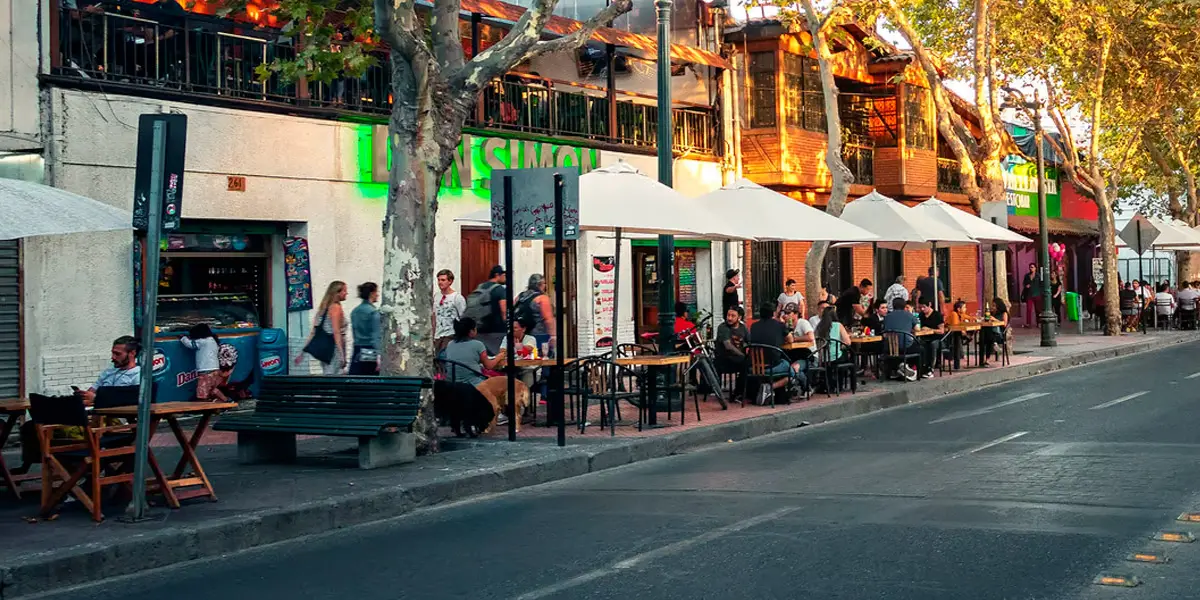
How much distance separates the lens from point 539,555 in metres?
7.96

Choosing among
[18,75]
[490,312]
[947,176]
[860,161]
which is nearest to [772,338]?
[490,312]

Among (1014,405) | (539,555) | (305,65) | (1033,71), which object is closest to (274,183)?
(305,65)

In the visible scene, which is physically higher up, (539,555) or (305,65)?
(305,65)

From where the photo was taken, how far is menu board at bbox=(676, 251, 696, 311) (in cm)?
2705

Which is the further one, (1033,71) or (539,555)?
(1033,71)

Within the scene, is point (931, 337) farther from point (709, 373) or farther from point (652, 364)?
point (652, 364)

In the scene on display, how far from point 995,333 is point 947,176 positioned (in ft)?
45.4

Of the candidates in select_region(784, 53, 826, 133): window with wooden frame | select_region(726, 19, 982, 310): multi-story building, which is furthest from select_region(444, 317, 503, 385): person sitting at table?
select_region(784, 53, 826, 133): window with wooden frame

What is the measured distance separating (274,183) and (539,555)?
36.3 ft

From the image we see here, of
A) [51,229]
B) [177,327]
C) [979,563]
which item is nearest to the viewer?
[979,563]

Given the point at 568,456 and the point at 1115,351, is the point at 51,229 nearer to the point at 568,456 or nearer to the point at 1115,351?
the point at 568,456

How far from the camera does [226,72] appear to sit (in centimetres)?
1745

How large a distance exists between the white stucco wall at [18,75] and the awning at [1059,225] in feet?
105

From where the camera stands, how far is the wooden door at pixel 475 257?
21.5m
